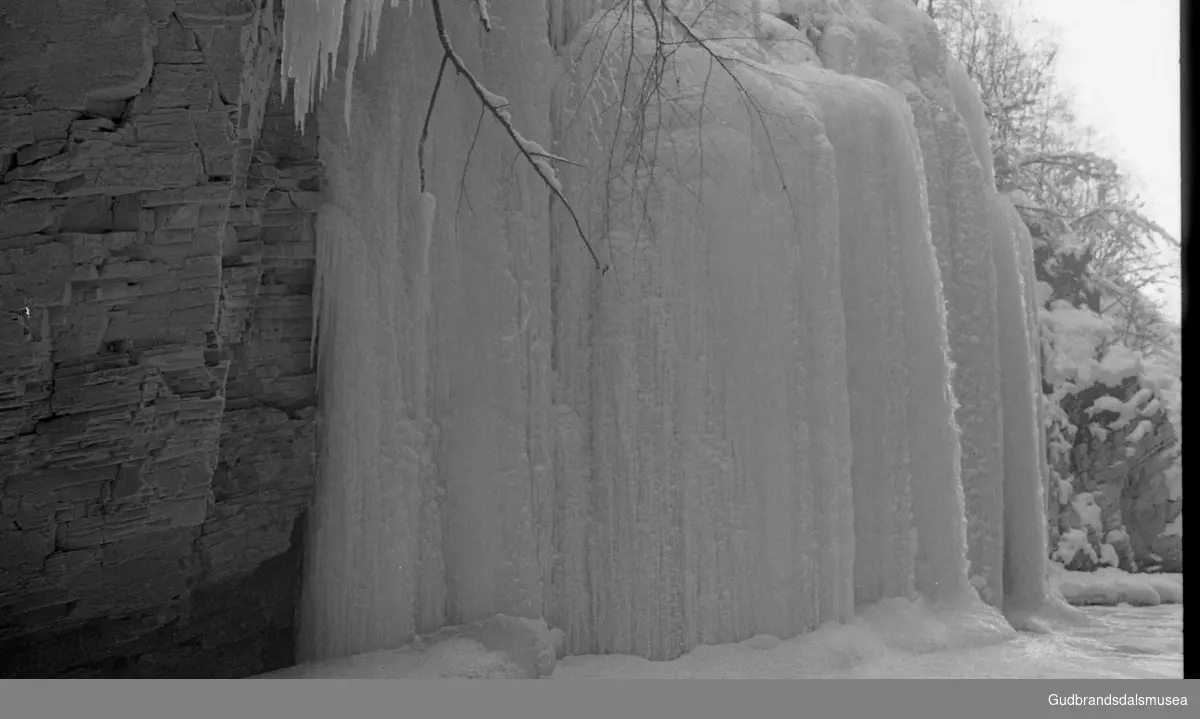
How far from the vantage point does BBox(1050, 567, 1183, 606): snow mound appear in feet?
14.5

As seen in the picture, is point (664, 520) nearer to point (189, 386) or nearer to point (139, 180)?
point (189, 386)

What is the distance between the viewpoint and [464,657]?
2.40 meters

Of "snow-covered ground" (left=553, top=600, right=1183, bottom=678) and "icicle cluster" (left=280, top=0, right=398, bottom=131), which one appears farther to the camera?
"snow-covered ground" (left=553, top=600, right=1183, bottom=678)

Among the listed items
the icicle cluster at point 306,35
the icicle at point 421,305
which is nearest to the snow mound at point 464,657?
the icicle at point 421,305

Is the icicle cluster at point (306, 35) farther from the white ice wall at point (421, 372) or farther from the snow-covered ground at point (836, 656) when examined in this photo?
the snow-covered ground at point (836, 656)

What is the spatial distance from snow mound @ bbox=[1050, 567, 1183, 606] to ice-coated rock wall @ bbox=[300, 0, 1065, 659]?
2.11 m

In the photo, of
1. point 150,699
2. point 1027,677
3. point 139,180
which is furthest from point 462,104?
point 1027,677

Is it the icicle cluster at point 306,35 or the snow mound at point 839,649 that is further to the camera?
the snow mound at point 839,649

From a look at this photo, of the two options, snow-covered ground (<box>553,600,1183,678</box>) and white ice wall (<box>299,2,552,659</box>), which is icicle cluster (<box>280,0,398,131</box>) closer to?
white ice wall (<box>299,2,552,659</box>)

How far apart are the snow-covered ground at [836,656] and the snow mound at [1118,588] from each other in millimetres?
1656

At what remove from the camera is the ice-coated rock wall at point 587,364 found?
101 inches

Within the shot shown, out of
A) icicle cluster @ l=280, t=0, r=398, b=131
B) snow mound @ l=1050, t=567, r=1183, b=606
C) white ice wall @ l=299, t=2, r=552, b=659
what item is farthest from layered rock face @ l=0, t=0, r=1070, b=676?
snow mound @ l=1050, t=567, r=1183, b=606

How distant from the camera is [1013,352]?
139 inches

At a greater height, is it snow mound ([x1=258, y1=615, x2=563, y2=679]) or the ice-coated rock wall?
the ice-coated rock wall
